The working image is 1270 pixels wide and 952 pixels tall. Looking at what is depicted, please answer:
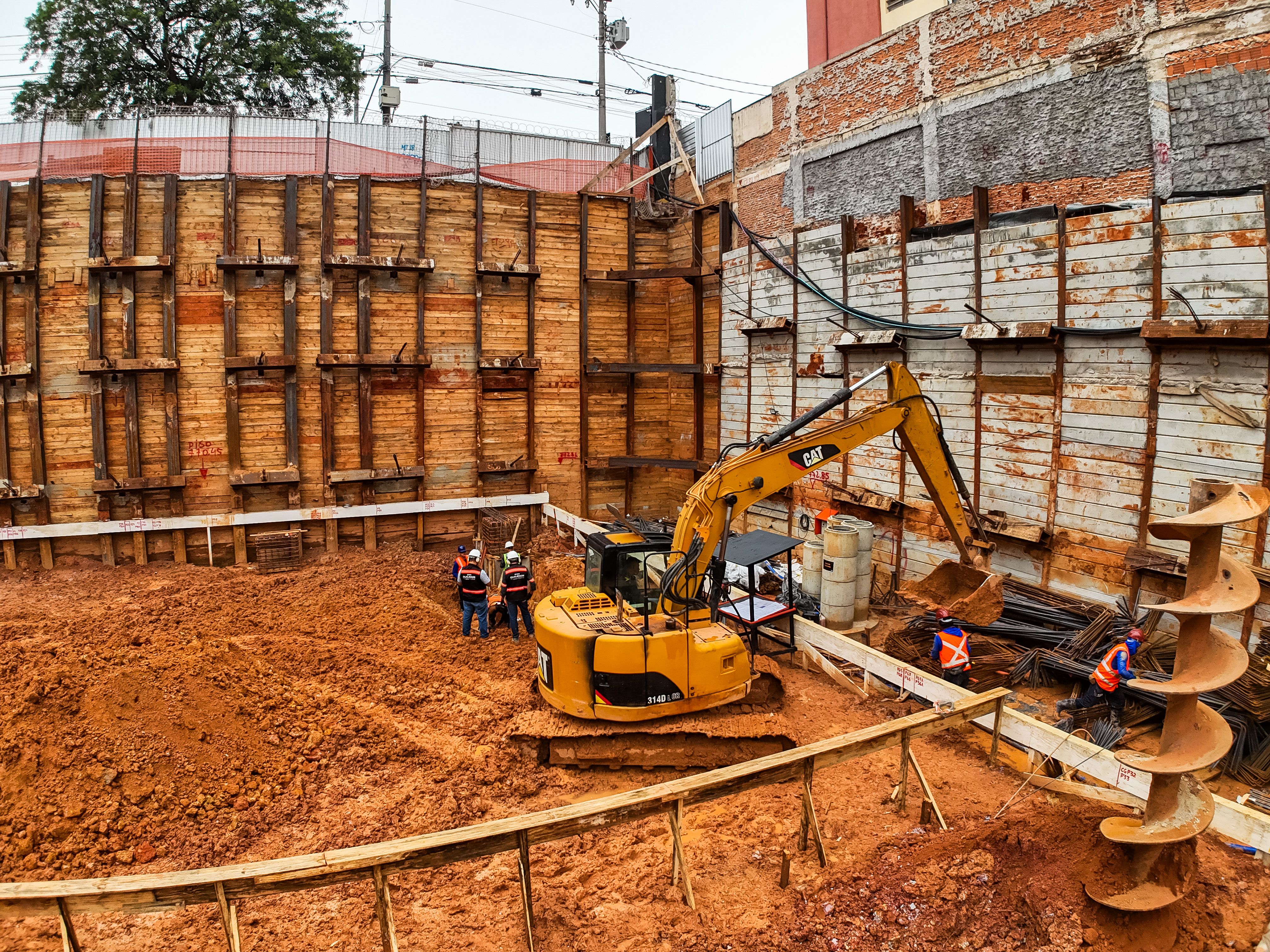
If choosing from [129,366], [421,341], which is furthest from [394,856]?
[129,366]

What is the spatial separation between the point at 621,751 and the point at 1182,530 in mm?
5711

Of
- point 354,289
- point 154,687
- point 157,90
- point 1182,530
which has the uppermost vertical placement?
point 157,90

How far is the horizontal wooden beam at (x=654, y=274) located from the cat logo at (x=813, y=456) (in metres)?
9.62

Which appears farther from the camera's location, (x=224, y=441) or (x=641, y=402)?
(x=641, y=402)

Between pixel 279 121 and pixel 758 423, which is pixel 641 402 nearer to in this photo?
pixel 758 423

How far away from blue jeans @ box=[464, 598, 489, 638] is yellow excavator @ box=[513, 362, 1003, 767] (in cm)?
284

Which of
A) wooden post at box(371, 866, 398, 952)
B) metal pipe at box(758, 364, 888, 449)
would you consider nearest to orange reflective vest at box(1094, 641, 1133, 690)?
metal pipe at box(758, 364, 888, 449)

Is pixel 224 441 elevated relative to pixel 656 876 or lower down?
elevated

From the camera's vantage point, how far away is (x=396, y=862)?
4.96m

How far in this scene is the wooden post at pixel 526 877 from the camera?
17.3 ft

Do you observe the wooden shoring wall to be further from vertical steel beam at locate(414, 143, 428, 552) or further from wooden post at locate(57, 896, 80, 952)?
wooden post at locate(57, 896, 80, 952)

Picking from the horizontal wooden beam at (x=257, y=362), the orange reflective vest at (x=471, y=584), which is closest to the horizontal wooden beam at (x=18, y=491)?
the horizontal wooden beam at (x=257, y=362)

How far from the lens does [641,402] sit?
1952 centimetres

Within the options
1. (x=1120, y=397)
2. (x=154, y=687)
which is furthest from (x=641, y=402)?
(x=154, y=687)
